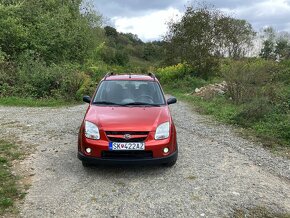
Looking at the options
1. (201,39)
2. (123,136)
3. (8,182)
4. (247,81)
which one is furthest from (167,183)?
(201,39)

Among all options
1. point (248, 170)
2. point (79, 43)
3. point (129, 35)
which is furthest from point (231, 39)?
point (129, 35)

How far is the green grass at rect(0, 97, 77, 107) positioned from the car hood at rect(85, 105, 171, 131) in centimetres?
953

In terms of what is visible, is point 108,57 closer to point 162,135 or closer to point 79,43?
point 79,43

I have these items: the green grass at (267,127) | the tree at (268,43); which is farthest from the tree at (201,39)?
the green grass at (267,127)

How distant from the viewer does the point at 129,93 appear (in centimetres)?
729

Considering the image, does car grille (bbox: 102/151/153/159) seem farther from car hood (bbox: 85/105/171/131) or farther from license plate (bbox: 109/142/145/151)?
car hood (bbox: 85/105/171/131)

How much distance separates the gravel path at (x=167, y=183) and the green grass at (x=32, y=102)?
269 inches

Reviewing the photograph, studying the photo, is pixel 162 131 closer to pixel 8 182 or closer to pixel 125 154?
pixel 125 154

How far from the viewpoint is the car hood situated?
19.7 feet

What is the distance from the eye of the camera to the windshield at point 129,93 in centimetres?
709

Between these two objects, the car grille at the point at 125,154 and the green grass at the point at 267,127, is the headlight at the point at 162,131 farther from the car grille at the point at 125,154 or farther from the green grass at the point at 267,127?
the green grass at the point at 267,127

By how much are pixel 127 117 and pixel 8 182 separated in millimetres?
2208

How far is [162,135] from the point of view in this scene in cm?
611

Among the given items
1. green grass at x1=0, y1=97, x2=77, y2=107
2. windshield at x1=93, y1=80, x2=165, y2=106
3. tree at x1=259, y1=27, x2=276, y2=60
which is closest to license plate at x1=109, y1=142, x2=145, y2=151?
windshield at x1=93, y1=80, x2=165, y2=106
